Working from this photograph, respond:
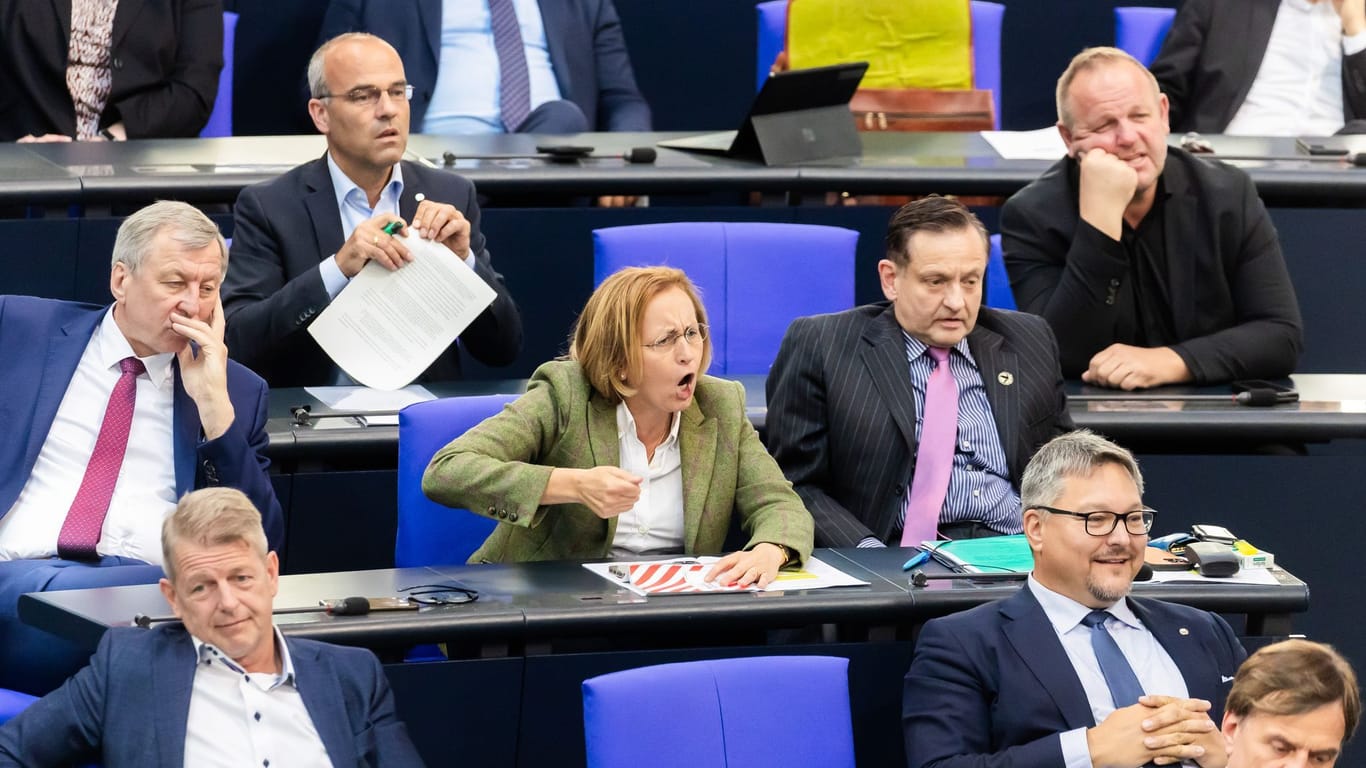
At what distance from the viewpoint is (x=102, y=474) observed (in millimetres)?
3361

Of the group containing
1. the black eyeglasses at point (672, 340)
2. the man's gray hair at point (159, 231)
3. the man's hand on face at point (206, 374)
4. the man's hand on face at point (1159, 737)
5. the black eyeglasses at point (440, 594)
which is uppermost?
the man's gray hair at point (159, 231)

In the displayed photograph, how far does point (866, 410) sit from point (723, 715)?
3.43 feet

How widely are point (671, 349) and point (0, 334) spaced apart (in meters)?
1.16

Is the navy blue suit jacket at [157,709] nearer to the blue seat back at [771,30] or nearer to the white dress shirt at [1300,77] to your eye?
the blue seat back at [771,30]

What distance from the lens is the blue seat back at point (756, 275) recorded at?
4.26 meters

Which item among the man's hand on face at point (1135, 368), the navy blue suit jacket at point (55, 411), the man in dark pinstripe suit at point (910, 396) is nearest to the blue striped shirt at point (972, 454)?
the man in dark pinstripe suit at point (910, 396)

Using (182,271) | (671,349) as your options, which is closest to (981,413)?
(671,349)

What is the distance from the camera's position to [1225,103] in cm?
582

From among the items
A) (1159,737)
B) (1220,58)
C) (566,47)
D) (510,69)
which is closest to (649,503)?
(1159,737)

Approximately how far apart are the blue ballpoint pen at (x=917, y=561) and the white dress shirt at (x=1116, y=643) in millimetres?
228

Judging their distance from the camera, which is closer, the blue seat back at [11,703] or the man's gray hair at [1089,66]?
the blue seat back at [11,703]

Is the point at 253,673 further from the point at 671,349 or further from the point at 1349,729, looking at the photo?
the point at 1349,729

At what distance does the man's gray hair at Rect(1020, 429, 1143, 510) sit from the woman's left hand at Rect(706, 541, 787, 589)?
16.0 inches

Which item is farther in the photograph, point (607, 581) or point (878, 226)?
point (878, 226)
